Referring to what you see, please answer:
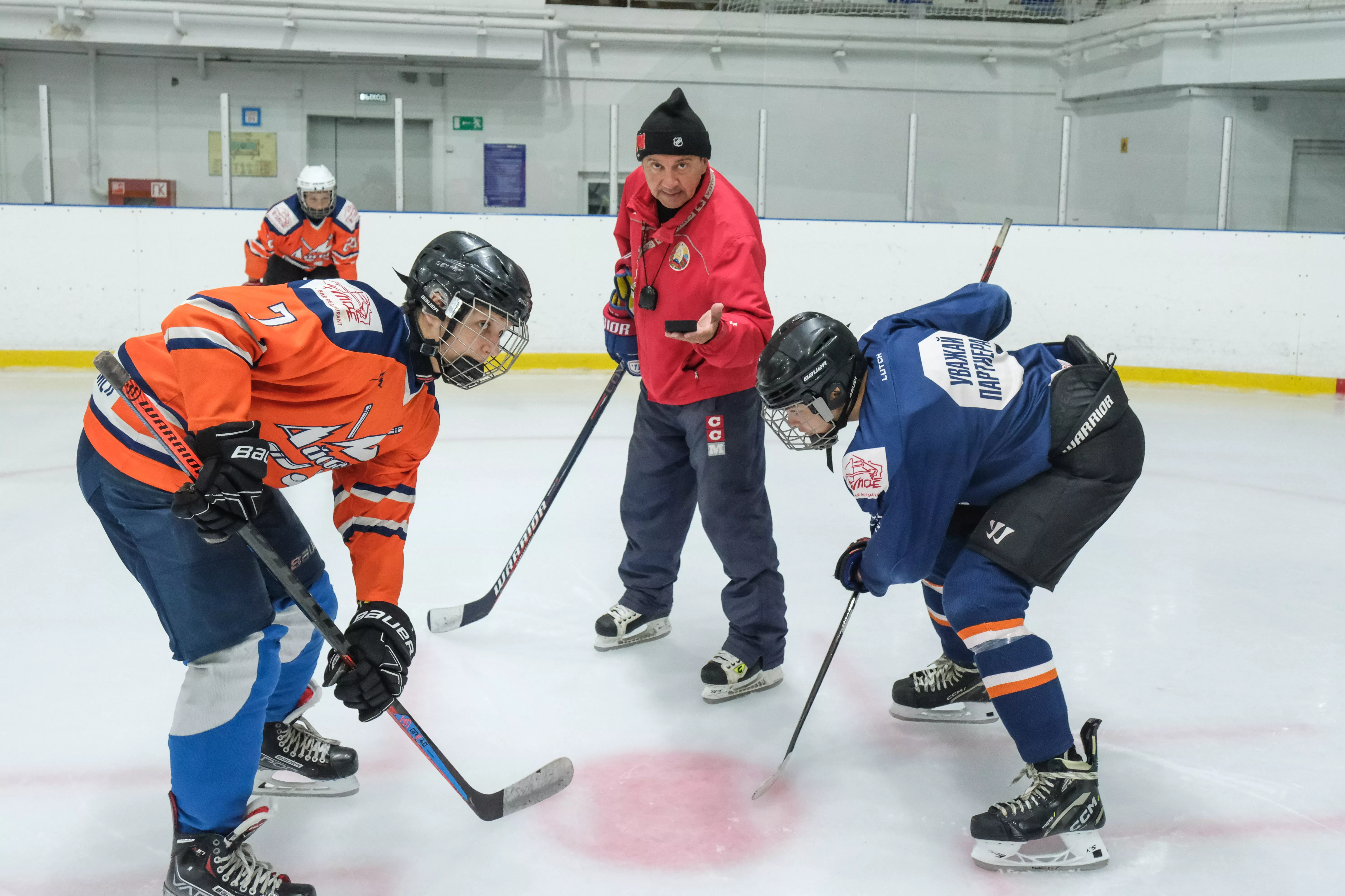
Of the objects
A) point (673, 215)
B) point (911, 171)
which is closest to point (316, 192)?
point (911, 171)

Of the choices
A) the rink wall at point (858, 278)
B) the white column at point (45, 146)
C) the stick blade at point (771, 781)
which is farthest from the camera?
the white column at point (45, 146)

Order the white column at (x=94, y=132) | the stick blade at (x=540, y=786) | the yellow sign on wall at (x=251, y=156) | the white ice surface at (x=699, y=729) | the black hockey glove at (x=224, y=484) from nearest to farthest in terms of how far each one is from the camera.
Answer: the black hockey glove at (x=224, y=484)
the white ice surface at (x=699, y=729)
the stick blade at (x=540, y=786)
the yellow sign on wall at (x=251, y=156)
the white column at (x=94, y=132)

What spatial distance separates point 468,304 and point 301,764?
3.05 feet

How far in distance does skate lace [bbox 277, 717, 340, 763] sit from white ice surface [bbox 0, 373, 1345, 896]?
0.29 feet

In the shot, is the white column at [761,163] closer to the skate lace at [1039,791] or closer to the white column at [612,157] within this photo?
the white column at [612,157]

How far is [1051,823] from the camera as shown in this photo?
5.79ft

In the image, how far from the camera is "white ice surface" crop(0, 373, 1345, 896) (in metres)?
1.75

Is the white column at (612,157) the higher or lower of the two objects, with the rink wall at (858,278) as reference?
higher

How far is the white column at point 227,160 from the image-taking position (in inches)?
290

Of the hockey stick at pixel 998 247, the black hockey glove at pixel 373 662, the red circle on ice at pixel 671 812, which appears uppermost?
the hockey stick at pixel 998 247

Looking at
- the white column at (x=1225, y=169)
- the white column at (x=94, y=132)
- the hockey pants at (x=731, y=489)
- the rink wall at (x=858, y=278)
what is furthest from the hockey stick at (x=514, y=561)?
the white column at (x=94, y=132)

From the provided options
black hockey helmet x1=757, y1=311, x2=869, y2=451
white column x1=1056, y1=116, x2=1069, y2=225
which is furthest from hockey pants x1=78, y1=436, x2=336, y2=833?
white column x1=1056, y1=116, x2=1069, y2=225

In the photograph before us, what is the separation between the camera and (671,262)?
7.98 ft

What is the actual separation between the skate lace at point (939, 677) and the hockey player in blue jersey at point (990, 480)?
41 centimetres
